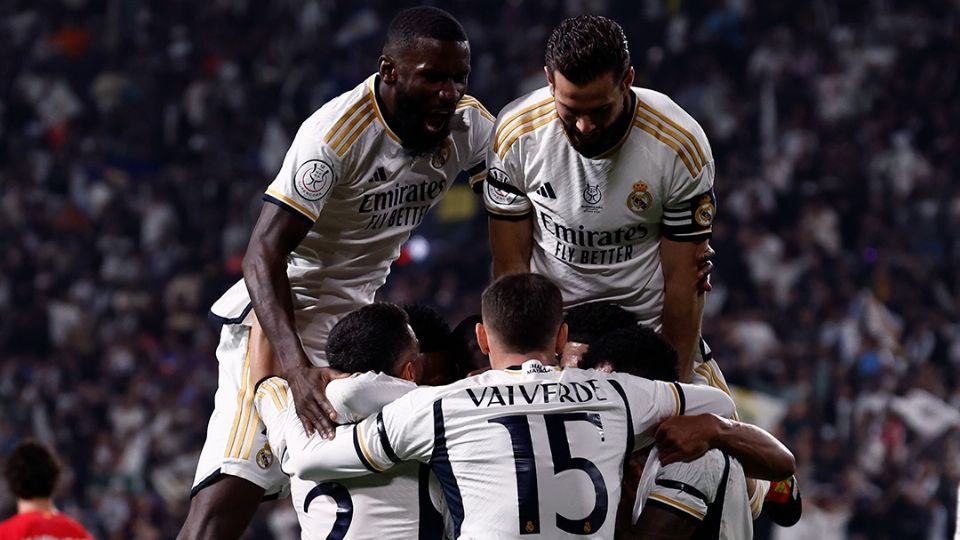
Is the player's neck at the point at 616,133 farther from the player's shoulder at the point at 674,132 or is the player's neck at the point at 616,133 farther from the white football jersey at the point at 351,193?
the white football jersey at the point at 351,193

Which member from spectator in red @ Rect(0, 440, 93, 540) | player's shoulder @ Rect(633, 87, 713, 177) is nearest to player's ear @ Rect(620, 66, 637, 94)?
player's shoulder @ Rect(633, 87, 713, 177)

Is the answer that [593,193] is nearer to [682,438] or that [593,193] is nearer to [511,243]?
[511,243]

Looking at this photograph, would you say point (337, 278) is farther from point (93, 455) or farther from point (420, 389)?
point (93, 455)

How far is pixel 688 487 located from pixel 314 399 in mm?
1177

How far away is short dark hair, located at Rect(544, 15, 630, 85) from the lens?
14.6 ft

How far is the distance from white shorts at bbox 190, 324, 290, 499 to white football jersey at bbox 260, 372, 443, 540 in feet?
2.72

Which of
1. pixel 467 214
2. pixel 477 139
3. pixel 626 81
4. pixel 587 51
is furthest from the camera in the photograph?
pixel 467 214

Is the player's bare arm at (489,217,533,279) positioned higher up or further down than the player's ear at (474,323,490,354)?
higher up

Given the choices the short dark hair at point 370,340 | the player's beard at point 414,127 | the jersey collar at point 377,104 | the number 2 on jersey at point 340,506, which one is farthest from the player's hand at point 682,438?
the jersey collar at point 377,104

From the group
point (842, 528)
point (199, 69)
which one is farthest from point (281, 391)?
point (199, 69)

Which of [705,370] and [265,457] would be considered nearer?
[265,457]

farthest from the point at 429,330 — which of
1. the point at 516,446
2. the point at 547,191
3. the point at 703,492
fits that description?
the point at 703,492

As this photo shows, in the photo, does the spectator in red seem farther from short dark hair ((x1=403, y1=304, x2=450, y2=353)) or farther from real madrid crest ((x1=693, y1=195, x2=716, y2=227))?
real madrid crest ((x1=693, y1=195, x2=716, y2=227))

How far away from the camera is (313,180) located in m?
4.89
